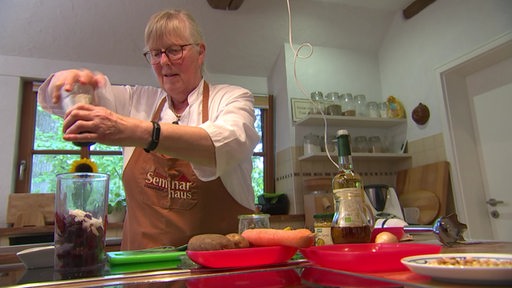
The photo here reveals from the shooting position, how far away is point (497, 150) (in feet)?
8.98

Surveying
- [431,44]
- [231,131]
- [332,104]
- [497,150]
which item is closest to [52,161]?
[332,104]

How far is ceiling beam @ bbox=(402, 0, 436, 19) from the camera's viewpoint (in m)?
3.18

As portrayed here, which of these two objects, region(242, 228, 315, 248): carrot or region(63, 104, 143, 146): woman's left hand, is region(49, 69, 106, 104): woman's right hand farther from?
region(242, 228, 315, 248): carrot

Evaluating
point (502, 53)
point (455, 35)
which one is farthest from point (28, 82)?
point (502, 53)

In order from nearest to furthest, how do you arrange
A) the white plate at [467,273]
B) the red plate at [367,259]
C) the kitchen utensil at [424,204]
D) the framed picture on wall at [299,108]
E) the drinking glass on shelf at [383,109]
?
the white plate at [467,273] → the red plate at [367,259] → the kitchen utensil at [424,204] → the framed picture on wall at [299,108] → the drinking glass on shelf at [383,109]

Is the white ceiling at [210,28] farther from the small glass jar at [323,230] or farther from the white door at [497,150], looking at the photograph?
the small glass jar at [323,230]

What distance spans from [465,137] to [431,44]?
831mm

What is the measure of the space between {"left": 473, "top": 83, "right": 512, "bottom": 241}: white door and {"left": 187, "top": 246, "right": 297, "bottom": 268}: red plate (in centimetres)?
270

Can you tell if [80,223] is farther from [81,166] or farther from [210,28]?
[210,28]

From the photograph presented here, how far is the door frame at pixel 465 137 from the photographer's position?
272 cm

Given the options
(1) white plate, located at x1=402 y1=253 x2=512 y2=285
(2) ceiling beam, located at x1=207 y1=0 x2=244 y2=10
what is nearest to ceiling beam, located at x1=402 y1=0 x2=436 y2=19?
(2) ceiling beam, located at x1=207 y1=0 x2=244 y2=10

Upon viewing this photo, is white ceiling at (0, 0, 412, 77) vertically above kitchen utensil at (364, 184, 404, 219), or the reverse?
white ceiling at (0, 0, 412, 77)

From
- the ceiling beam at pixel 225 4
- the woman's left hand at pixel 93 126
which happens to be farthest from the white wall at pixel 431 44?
the woman's left hand at pixel 93 126

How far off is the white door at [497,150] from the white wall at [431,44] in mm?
295
